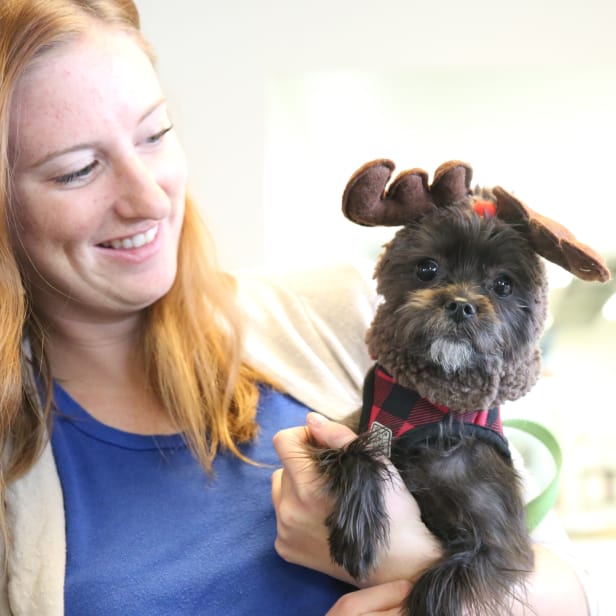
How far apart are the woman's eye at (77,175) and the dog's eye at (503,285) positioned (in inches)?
21.7

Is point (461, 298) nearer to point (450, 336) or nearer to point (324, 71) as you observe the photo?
point (450, 336)

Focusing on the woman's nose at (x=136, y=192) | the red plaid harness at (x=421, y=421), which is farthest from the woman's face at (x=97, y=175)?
the red plaid harness at (x=421, y=421)

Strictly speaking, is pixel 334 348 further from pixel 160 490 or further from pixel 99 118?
pixel 99 118

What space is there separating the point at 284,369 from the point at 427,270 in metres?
0.41

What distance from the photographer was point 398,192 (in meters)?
0.88

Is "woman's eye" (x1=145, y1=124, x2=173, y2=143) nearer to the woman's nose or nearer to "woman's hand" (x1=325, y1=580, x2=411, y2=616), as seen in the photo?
the woman's nose

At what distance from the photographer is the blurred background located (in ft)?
6.48

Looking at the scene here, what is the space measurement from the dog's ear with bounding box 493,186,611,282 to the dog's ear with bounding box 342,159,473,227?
0.06 metres

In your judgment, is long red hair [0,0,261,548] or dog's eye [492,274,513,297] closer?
dog's eye [492,274,513,297]

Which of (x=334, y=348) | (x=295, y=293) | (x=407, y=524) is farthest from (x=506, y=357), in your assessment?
(x=295, y=293)

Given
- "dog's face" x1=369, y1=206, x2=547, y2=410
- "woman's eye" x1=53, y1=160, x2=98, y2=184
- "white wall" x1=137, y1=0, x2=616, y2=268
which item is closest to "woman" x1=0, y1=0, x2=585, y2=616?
"woman's eye" x1=53, y1=160, x2=98, y2=184

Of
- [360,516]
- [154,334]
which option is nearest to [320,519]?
[360,516]

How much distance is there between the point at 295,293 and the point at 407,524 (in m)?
0.55

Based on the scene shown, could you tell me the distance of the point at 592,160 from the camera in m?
2.86
